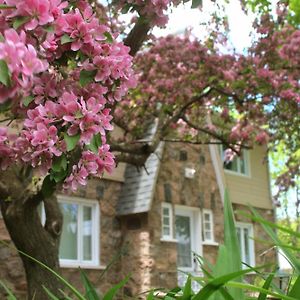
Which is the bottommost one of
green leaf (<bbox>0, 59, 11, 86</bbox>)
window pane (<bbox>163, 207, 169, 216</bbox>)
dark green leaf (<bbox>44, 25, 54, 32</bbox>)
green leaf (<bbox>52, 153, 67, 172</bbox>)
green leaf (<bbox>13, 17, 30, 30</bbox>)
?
green leaf (<bbox>52, 153, 67, 172</bbox>)

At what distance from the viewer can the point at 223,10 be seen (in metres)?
9.30

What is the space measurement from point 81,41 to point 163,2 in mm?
1123

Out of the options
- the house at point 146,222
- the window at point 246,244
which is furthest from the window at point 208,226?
the window at point 246,244

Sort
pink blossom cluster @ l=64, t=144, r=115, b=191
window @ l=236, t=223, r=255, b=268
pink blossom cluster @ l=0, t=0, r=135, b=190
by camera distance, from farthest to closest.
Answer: window @ l=236, t=223, r=255, b=268
pink blossom cluster @ l=64, t=144, r=115, b=191
pink blossom cluster @ l=0, t=0, r=135, b=190

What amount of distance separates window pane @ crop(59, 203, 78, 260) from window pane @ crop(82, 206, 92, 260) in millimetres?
221

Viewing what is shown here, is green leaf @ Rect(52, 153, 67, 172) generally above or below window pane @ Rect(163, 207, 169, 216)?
below

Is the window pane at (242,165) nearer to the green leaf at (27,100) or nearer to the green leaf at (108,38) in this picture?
the green leaf at (108,38)

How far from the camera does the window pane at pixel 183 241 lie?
44.8ft

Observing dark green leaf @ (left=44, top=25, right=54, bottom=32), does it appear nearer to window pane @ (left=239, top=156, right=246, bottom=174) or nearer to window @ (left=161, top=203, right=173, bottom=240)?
window @ (left=161, top=203, right=173, bottom=240)

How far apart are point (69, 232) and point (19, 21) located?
9.78 m

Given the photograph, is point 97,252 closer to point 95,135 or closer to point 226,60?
point 226,60

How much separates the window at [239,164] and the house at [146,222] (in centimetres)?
179

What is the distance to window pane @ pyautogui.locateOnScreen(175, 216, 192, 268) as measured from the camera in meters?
13.6

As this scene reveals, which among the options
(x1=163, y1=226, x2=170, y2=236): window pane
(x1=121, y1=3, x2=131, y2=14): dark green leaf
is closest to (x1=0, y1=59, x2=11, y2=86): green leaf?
(x1=121, y1=3, x2=131, y2=14): dark green leaf
